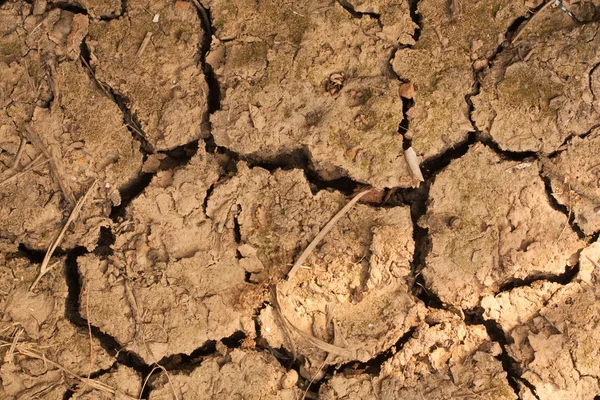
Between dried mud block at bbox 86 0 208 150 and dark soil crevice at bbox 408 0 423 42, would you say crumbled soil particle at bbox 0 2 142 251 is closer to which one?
dried mud block at bbox 86 0 208 150

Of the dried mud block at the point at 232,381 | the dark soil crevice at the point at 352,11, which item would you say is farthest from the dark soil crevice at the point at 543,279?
the dark soil crevice at the point at 352,11

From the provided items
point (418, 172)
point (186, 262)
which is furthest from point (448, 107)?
point (186, 262)

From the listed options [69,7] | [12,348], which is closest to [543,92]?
[69,7]

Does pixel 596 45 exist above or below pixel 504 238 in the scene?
above

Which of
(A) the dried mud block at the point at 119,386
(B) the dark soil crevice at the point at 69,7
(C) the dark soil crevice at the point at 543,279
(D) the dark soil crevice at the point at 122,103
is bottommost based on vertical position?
(A) the dried mud block at the point at 119,386

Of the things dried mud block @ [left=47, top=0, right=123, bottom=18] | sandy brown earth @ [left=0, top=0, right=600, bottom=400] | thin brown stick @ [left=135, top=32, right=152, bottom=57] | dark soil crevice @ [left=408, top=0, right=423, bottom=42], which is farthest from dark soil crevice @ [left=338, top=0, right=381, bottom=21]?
dried mud block @ [left=47, top=0, right=123, bottom=18]

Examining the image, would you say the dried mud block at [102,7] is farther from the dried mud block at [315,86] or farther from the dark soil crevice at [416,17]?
the dark soil crevice at [416,17]

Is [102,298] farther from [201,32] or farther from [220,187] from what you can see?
[201,32]
